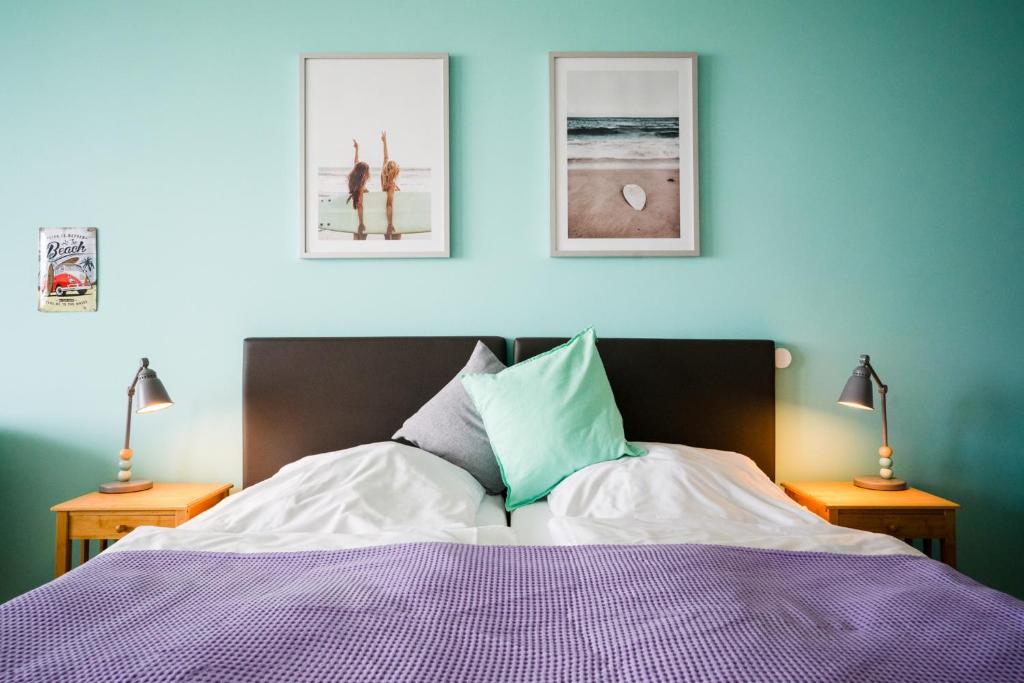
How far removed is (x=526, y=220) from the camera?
233 cm

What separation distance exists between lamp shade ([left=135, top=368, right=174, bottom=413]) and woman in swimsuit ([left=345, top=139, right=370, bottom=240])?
93 cm

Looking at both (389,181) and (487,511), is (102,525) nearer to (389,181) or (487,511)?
(487,511)

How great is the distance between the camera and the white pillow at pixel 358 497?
1500 millimetres

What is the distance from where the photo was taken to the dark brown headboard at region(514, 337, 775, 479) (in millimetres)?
2203

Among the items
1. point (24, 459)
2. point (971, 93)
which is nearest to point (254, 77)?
point (24, 459)

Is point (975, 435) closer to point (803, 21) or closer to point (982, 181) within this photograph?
point (982, 181)

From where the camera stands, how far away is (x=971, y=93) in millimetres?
2330

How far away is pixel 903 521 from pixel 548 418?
1.31 m

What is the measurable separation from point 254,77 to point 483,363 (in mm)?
1535

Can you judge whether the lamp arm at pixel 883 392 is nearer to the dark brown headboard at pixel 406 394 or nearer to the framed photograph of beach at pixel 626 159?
the dark brown headboard at pixel 406 394

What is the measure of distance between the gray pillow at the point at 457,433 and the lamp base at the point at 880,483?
1385 millimetres

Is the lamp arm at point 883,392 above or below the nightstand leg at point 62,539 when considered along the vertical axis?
above

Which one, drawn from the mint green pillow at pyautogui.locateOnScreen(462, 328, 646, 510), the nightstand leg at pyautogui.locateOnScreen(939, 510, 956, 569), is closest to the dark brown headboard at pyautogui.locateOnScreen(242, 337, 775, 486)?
the mint green pillow at pyautogui.locateOnScreen(462, 328, 646, 510)

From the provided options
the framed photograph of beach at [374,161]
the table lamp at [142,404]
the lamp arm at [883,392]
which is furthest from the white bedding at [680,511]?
the table lamp at [142,404]
